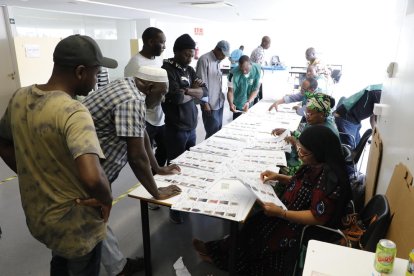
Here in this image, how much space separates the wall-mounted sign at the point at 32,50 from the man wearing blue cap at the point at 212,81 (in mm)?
3794

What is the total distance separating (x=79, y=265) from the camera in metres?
1.24

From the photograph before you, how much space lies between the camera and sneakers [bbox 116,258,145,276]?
1.94 meters

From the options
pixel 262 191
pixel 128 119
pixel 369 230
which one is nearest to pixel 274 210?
pixel 262 191

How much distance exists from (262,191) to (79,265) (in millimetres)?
980

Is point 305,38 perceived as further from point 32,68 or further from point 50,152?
point 50,152

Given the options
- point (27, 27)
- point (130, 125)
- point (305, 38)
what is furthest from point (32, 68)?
point (305, 38)

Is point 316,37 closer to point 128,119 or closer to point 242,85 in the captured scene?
point 242,85

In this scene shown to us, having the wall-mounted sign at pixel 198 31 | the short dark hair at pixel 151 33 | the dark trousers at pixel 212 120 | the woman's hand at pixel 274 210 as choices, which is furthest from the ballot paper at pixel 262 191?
the wall-mounted sign at pixel 198 31

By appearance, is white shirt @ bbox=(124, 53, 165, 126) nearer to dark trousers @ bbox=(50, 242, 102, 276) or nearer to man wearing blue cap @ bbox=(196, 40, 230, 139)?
man wearing blue cap @ bbox=(196, 40, 230, 139)

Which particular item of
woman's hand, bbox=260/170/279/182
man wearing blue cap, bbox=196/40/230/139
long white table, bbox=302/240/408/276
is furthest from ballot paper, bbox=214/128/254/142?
long white table, bbox=302/240/408/276

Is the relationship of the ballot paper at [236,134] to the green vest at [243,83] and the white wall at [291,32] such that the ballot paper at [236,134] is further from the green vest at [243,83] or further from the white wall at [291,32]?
the white wall at [291,32]

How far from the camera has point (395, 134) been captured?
178 centimetres

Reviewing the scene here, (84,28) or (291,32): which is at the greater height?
(291,32)

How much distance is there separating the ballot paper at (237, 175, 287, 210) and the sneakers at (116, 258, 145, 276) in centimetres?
95
